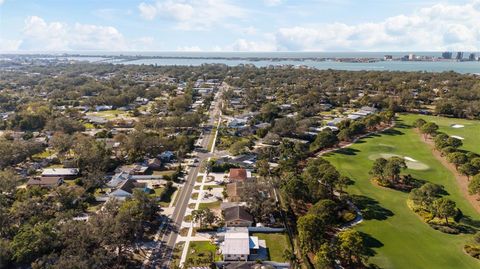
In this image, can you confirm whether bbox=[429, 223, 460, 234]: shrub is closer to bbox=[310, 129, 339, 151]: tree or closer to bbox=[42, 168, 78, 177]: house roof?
bbox=[310, 129, 339, 151]: tree

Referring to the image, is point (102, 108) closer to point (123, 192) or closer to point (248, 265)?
point (123, 192)

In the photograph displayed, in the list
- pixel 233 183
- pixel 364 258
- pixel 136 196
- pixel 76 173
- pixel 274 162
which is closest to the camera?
pixel 364 258

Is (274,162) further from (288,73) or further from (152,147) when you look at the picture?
(288,73)

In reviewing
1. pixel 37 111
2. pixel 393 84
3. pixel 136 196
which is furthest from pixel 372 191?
pixel 393 84

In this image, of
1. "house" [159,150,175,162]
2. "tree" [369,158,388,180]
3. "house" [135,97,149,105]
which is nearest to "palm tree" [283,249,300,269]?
"tree" [369,158,388,180]

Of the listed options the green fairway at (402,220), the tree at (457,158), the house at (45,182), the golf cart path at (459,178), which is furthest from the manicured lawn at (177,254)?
the tree at (457,158)

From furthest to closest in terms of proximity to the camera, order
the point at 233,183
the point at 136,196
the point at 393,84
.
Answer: the point at 393,84 → the point at 233,183 → the point at 136,196

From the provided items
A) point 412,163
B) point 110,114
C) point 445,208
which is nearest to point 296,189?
point 445,208
